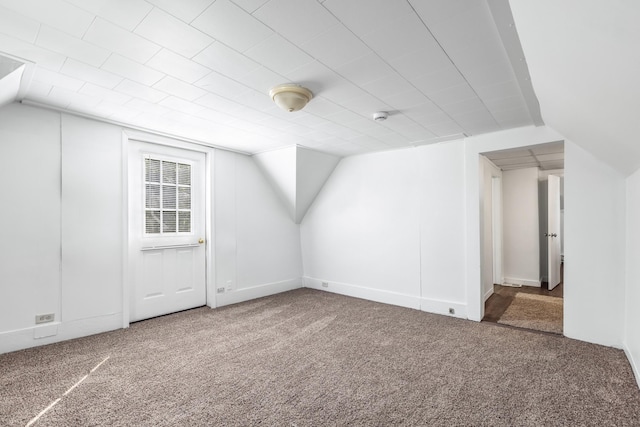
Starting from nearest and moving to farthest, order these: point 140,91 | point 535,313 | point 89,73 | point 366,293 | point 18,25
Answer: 1. point 18,25
2. point 89,73
3. point 140,91
4. point 535,313
5. point 366,293

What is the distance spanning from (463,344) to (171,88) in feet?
11.3

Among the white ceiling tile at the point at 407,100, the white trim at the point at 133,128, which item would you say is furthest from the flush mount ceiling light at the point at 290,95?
the white trim at the point at 133,128

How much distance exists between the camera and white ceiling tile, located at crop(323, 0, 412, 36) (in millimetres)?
1379

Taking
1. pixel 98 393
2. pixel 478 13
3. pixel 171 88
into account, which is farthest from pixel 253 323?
pixel 478 13

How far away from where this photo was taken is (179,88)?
228cm

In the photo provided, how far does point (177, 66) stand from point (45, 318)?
2734 millimetres

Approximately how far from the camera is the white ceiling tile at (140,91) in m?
2.25

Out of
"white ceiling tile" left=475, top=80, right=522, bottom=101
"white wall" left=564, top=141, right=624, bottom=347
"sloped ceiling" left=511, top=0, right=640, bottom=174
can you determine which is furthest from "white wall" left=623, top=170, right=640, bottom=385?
"white ceiling tile" left=475, top=80, right=522, bottom=101

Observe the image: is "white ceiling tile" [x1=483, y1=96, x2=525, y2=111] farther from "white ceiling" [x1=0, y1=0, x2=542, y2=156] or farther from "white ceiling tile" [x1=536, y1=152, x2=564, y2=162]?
"white ceiling tile" [x1=536, y1=152, x2=564, y2=162]

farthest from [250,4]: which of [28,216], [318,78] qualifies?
[28,216]

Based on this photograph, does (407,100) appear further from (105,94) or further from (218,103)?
(105,94)

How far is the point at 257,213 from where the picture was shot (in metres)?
4.67

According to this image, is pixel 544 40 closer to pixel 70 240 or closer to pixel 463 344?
pixel 463 344

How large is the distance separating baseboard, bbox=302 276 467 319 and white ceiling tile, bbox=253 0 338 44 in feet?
11.2
